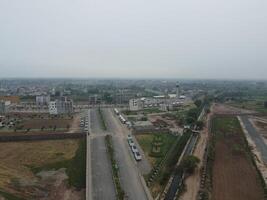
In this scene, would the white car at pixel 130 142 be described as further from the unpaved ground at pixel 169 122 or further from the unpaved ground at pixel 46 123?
the unpaved ground at pixel 46 123

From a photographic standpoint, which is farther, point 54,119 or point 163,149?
point 54,119

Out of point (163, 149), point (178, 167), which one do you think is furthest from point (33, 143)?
point (178, 167)

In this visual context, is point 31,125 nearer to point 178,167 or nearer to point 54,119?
point 54,119

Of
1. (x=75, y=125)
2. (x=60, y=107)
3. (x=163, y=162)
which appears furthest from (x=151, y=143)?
(x=60, y=107)

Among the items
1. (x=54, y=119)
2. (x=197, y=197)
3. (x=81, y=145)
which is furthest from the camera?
(x=54, y=119)

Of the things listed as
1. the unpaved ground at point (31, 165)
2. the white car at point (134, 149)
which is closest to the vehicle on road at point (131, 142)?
the white car at point (134, 149)
